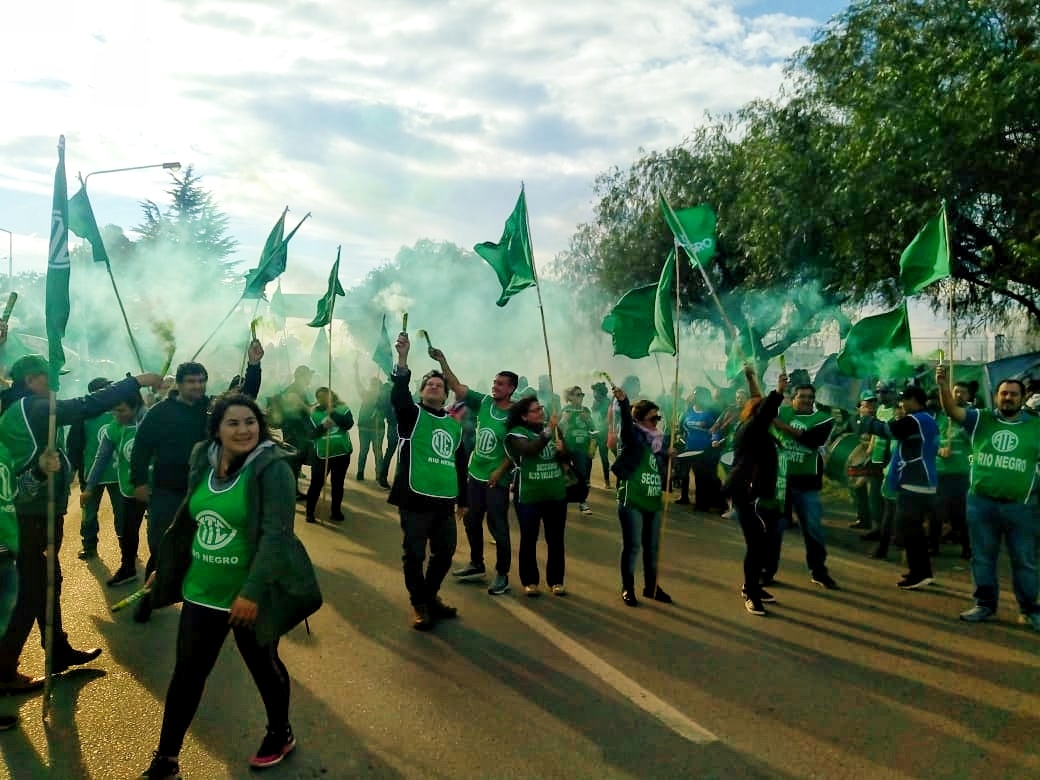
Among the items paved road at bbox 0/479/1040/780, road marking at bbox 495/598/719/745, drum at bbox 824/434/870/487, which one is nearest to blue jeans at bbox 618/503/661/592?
paved road at bbox 0/479/1040/780

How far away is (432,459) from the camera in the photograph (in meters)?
6.10

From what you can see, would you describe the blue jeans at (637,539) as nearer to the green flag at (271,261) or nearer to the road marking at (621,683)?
the road marking at (621,683)

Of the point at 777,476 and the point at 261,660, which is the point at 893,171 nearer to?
the point at 777,476

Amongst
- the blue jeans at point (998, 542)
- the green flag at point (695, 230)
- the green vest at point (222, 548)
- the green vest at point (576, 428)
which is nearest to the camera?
the green vest at point (222, 548)

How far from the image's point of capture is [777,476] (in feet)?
23.1

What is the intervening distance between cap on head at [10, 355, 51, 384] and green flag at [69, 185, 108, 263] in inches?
123

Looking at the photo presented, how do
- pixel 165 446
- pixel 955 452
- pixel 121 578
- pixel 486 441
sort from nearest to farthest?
pixel 165 446 < pixel 121 578 < pixel 486 441 < pixel 955 452

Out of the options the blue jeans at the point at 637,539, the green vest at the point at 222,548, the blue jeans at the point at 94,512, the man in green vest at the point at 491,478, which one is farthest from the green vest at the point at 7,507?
the blue jeans at the point at 637,539

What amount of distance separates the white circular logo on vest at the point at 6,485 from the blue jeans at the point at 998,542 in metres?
6.34

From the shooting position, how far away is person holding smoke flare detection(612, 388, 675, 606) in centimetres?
681

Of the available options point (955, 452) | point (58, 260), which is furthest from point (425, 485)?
point (955, 452)

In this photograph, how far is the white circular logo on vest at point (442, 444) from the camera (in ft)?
20.2

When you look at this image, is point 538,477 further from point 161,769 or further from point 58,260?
point 161,769

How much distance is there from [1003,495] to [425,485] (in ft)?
13.8
